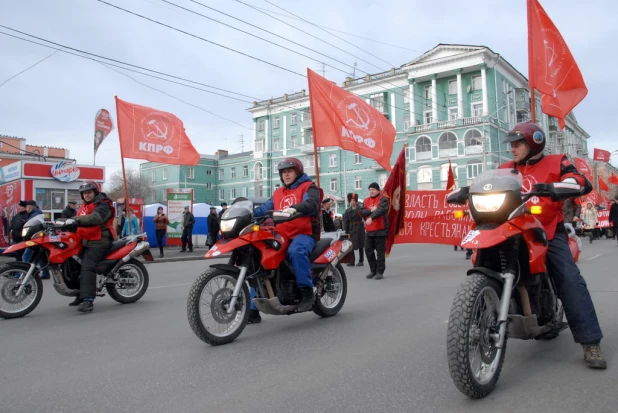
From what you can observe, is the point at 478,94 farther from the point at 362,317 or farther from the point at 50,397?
the point at 50,397

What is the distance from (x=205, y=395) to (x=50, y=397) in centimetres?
108

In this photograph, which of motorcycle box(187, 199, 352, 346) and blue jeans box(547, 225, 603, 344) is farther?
motorcycle box(187, 199, 352, 346)

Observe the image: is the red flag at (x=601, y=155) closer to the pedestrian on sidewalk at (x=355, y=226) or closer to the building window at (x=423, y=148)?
the building window at (x=423, y=148)

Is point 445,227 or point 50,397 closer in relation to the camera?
point 50,397

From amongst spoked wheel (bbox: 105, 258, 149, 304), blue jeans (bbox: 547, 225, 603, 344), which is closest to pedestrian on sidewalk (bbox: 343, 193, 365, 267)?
spoked wheel (bbox: 105, 258, 149, 304)

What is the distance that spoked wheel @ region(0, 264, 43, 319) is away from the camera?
671 cm

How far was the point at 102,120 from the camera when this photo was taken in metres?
22.8

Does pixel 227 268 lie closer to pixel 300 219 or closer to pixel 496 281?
pixel 300 219

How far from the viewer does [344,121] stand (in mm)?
11359

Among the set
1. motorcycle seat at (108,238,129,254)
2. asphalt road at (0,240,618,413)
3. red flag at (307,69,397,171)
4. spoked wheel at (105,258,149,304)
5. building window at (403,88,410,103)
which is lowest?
asphalt road at (0,240,618,413)

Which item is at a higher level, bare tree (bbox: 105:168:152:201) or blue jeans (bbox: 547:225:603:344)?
bare tree (bbox: 105:168:152:201)

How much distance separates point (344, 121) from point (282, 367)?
315 inches

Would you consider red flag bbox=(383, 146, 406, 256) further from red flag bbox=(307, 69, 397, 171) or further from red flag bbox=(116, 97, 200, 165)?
red flag bbox=(116, 97, 200, 165)

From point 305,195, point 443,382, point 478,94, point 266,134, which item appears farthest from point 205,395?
point 266,134
